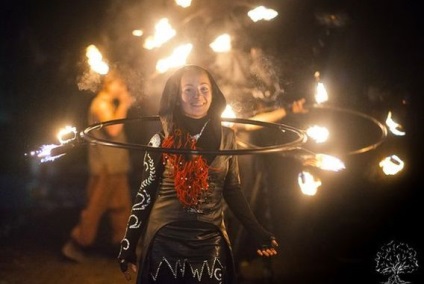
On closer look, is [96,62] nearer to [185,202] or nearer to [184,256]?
[185,202]

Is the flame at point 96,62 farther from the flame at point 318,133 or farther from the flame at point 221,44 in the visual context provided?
the flame at point 318,133

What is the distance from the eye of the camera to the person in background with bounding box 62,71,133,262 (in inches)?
264

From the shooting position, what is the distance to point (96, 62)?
21.9 feet

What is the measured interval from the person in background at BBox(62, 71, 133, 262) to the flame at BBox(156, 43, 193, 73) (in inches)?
23.3

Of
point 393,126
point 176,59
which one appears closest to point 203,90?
point 176,59

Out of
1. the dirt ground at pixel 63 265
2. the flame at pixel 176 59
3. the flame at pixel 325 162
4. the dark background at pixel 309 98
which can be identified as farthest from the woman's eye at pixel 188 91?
the dirt ground at pixel 63 265

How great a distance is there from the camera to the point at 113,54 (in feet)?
22.6

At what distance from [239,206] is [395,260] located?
4130mm

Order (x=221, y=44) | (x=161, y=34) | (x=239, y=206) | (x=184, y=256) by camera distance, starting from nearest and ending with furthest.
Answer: (x=184, y=256) < (x=239, y=206) < (x=161, y=34) < (x=221, y=44)

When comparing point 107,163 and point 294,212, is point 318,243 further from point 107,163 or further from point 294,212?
point 107,163

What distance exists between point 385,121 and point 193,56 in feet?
9.81

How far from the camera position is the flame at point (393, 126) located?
7.41 meters

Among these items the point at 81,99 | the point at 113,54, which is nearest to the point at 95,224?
the point at 113,54

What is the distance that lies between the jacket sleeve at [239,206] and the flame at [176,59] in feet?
9.12
